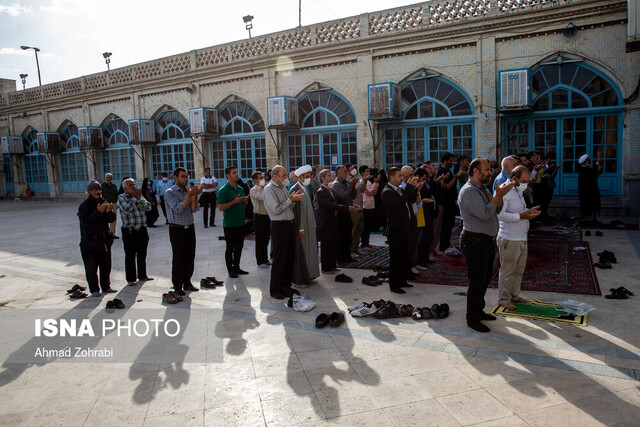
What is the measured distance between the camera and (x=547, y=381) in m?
3.62

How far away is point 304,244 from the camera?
21.9ft

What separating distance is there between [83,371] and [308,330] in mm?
2124

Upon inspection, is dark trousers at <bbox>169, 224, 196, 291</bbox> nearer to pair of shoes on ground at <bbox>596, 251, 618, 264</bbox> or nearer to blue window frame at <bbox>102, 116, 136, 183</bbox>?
pair of shoes on ground at <bbox>596, 251, 618, 264</bbox>

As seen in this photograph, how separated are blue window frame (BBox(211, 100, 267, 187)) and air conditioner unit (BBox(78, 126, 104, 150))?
6854 millimetres

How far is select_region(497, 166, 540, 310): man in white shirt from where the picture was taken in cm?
499

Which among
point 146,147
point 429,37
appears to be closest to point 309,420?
point 429,37

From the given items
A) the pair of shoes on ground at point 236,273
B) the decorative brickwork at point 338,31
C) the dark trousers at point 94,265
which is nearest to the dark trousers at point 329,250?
the pair of shoes on ground at point 236,273

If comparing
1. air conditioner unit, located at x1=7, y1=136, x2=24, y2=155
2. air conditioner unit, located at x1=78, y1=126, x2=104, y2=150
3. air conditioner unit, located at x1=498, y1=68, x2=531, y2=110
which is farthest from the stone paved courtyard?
air conditioner unit, located at x1=7, y1=136, x2=24, y2=155

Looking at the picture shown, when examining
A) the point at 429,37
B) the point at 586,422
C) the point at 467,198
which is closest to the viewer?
the point at 586,422

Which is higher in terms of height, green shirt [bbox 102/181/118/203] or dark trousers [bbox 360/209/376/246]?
green shirt [bbox 102/181/118/203]

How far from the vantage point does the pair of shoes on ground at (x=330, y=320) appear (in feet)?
16.3

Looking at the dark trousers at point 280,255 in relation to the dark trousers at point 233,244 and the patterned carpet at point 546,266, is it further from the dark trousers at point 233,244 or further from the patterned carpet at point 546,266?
the patterned carpet at point 546,266

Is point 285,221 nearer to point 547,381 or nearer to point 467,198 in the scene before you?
point 467,198

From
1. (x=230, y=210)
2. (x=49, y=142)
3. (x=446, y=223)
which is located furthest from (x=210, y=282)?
(x=49, y=142)
